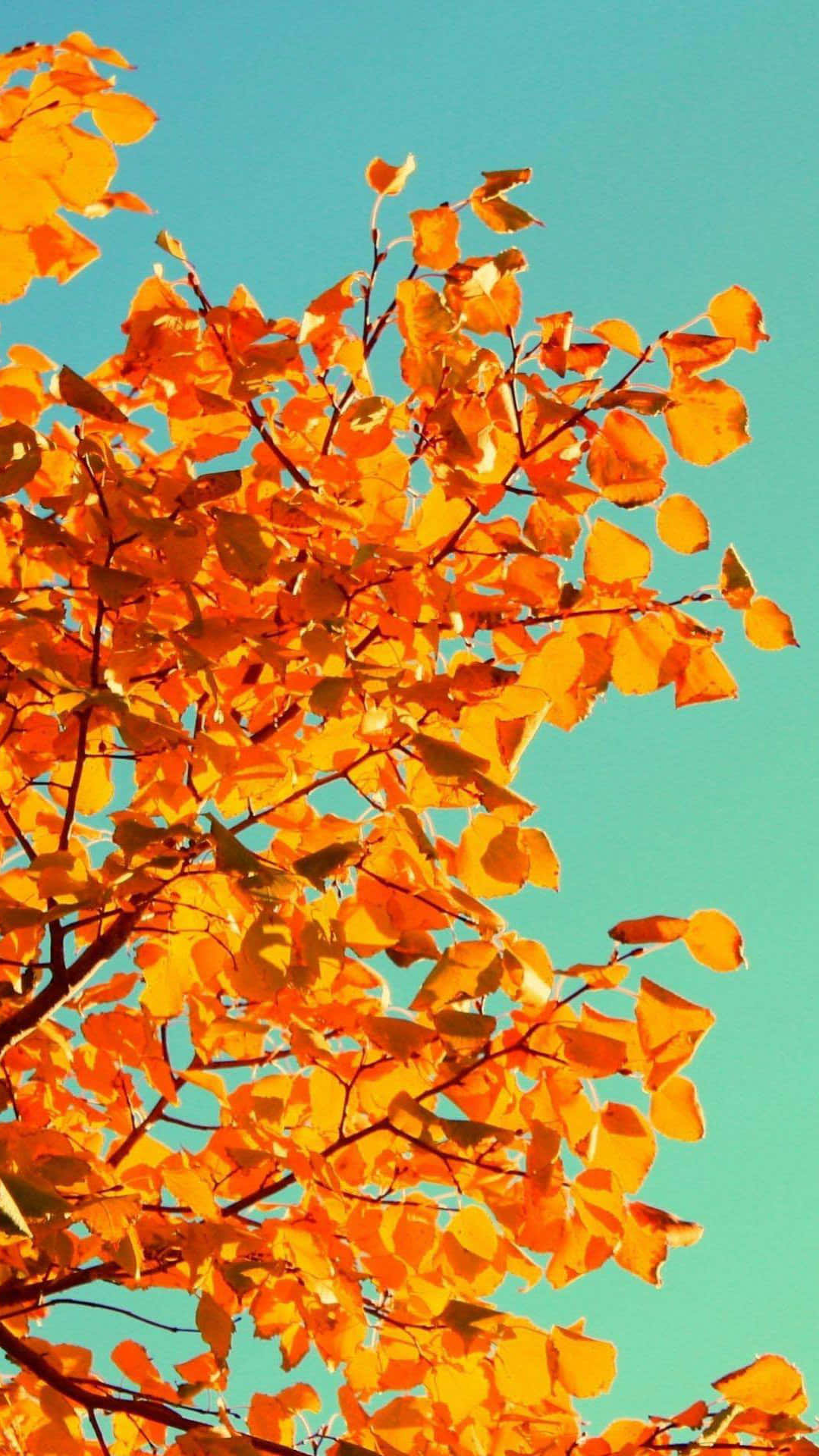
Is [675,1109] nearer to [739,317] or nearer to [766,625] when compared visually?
[766,625]

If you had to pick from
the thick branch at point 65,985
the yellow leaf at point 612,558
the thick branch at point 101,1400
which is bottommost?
the thick branch at point 101,1400

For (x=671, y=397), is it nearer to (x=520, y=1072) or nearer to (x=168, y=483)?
(x=168, y=483)

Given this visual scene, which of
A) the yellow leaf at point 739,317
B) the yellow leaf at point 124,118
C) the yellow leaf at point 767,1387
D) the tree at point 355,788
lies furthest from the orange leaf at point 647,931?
the yellow leaf at point 124,118

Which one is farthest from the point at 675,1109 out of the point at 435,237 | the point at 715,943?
the point at 435,237

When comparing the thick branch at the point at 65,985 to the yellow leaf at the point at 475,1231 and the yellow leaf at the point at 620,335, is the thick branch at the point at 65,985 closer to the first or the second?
the yellow leaf at the point at 475,1231

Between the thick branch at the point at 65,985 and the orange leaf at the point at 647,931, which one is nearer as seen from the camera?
the orange leaf at the point at 647,931

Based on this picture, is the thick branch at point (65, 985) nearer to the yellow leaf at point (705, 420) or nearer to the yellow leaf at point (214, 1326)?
the yellow leaf at point (214, 1326)

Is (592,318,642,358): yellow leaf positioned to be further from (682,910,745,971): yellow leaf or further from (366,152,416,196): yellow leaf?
(682,910,745,971): yellow leaf

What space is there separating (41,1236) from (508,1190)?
2.17 ft

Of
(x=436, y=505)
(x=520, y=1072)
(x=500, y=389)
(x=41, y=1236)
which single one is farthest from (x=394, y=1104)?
(x=500, y=389)

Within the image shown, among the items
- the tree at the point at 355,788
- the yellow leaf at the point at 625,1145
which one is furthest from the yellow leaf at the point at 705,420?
the yellow leaf at the point at 625,1145

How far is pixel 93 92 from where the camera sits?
5.52 feet

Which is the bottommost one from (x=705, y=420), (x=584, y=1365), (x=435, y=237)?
(x=584, y=1365)

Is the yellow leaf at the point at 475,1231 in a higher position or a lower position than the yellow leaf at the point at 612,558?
lower
